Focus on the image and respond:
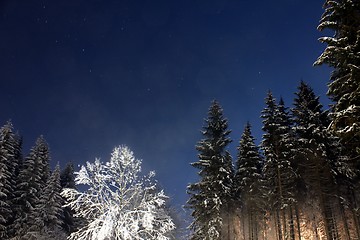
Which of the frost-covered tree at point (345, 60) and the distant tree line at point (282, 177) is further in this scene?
the distant tree line at point (282, 177)

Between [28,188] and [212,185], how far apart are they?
23501 millimetres

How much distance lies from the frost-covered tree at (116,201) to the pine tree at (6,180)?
57.3 feet

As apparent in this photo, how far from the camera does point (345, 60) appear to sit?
13.8 m

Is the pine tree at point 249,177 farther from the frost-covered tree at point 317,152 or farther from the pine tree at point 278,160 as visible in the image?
the frost-covered tree at point 317,152

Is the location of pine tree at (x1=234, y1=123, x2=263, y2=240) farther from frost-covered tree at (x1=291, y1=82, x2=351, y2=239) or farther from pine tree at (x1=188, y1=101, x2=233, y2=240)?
frost-covered tree at (x1=291, y1=82, x2=351, y2=239)

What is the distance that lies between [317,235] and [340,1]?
23.6m

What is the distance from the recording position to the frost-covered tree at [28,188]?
124 feet

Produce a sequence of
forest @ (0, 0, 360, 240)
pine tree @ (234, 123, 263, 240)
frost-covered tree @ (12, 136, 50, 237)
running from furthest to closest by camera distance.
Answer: frost-covered tree @ (12, 136, 50, 237)
pine tree @ (234, 123, 263, 240)
forest @ (0, 0, 360, 240)

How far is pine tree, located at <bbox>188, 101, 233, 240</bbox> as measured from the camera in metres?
29.3

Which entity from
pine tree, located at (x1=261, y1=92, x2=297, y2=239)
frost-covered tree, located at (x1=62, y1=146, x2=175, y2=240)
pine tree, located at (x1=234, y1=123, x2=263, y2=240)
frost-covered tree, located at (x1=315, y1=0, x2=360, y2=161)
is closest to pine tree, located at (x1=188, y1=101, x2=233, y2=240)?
pine tree, located at (x1=234, y1=123, x2=263, y2=240)

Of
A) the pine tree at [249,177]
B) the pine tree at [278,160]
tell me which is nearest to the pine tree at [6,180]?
the pine tree at [249,177]

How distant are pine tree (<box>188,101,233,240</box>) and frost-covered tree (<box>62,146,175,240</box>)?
6841 millimetres

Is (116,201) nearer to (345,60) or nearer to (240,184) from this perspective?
(240,184)

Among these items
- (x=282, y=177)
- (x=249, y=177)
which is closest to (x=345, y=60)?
(x=282, y=177)
